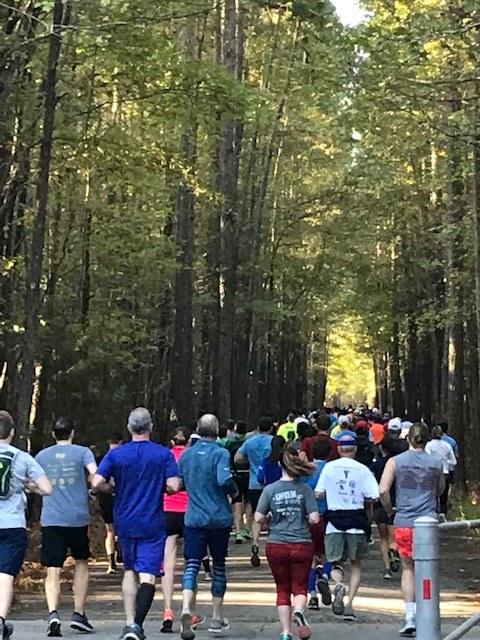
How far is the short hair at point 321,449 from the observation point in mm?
12930

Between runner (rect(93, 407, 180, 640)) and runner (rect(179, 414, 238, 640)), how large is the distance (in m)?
1.05

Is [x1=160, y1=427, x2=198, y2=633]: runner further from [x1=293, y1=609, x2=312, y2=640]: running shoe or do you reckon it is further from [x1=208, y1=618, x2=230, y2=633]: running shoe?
[x1=293, y1=609, x2=312, y2=640]: running shoe

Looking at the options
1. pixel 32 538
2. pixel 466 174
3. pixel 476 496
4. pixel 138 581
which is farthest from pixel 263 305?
pixel 138 581

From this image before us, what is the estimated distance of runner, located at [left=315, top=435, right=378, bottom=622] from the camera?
1165 cm

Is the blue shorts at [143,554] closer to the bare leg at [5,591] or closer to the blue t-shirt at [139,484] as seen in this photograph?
the blue t-shirt at [139,484]

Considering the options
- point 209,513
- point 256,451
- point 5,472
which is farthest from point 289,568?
point 256,451

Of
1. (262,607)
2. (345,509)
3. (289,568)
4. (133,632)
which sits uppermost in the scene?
(345,509)

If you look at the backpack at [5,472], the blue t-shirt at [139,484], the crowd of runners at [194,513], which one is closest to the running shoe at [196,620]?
the crowd of runners at [194,513]

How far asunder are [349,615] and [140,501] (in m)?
3.39

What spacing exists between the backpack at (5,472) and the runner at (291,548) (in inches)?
92.9

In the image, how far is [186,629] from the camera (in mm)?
10195

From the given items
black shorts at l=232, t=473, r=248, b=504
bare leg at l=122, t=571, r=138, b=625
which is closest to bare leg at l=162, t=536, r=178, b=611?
bare leg at l=122, t=571, r=138, b=625

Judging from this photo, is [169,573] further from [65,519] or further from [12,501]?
[12,501]

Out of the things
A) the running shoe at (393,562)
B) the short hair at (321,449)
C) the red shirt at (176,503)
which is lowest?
the running shoe at (393,562)
